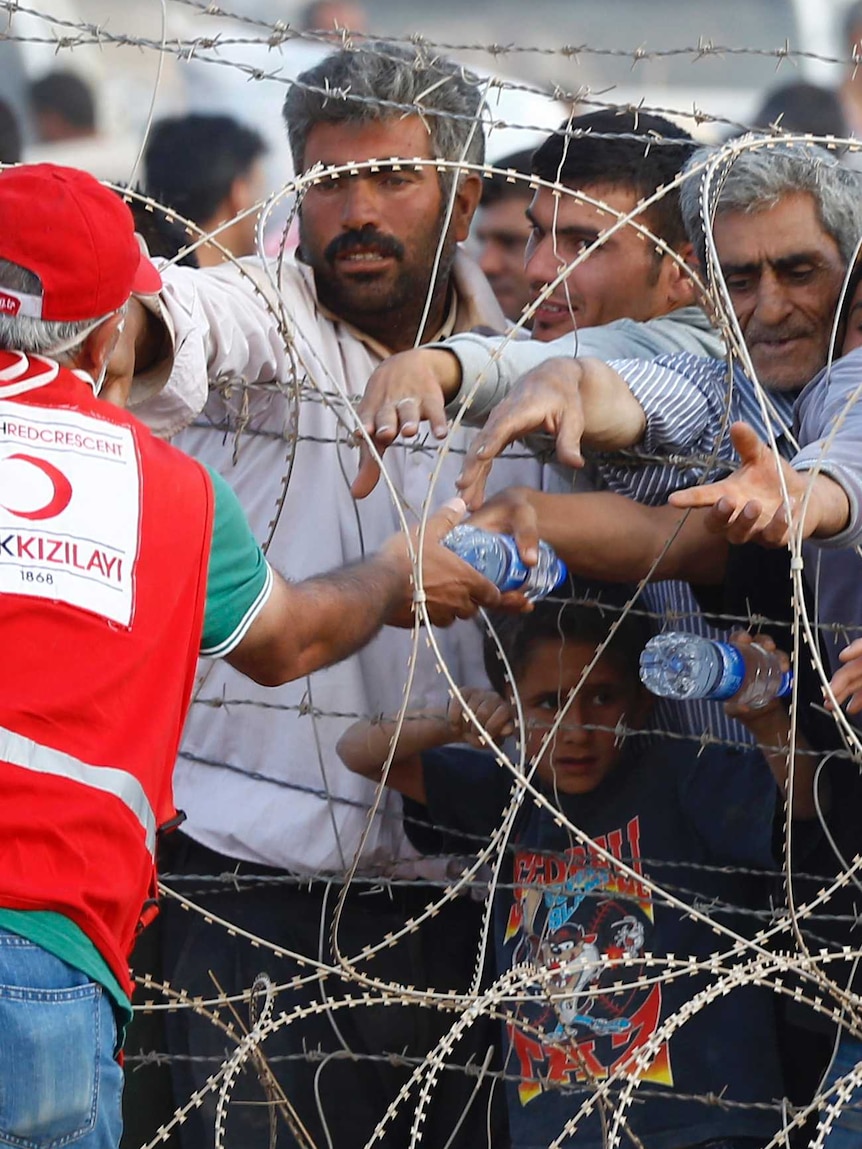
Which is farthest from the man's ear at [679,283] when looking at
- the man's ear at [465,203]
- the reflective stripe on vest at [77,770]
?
the reflective stripe on vest at [77,770]

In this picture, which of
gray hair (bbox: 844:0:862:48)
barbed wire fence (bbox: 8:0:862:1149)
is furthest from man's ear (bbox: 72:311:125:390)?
gray hair (bbox: 844:0:862:48)

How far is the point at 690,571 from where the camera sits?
128 inches

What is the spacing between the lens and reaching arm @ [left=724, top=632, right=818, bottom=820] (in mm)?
3107

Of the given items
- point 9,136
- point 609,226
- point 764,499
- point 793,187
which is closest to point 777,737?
point 764,499

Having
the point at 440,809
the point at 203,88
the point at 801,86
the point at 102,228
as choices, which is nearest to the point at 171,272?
the point at 102,228

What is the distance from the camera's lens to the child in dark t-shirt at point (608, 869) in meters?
3.18

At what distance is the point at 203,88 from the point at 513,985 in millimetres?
5432

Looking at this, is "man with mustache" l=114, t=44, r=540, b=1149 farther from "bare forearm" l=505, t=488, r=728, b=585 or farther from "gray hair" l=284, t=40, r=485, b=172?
"bare forearm" l=505, t=488, r=728, b=585

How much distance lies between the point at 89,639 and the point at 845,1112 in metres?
1.58

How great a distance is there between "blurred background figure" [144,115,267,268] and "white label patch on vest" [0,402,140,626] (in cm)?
338

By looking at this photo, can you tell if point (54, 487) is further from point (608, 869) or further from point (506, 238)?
point (506, 238)

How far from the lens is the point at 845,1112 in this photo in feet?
10.1

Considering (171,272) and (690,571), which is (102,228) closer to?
(171,272)

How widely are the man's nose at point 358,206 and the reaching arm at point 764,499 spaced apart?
119cm
